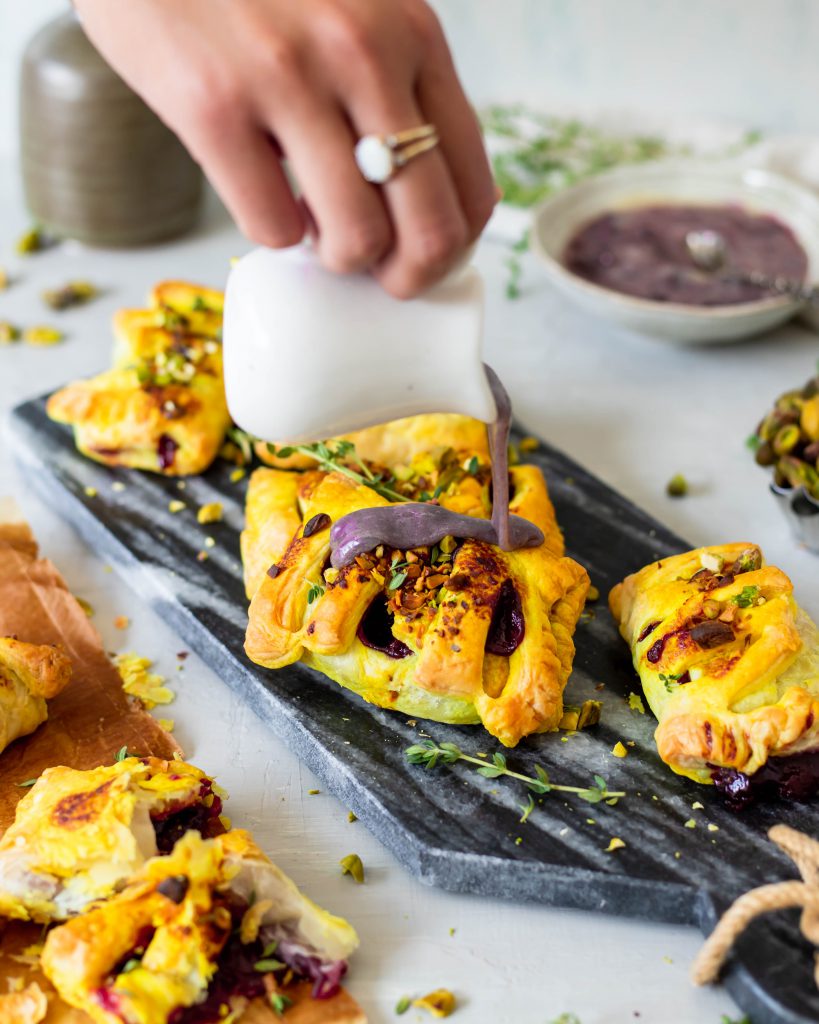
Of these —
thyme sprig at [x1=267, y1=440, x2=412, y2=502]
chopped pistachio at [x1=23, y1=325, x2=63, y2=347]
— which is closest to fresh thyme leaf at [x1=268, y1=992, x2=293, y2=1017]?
thyme sprig at [x1=267, y1=440, x2=412, y2=502]

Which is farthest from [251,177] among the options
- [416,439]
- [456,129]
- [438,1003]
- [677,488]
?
[677,488]

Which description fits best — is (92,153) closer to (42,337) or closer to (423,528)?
(42,337)

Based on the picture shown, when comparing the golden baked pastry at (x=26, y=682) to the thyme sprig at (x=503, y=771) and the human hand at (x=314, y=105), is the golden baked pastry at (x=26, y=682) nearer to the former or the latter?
the thyme sprig at (x=503, y=771)

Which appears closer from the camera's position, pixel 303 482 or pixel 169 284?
pixel 303 482

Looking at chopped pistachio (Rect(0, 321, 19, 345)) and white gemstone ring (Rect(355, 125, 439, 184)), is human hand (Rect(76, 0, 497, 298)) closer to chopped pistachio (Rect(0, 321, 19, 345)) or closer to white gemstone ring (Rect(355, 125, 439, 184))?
white gemstone ring (Rect(355, 125, 439, 184))

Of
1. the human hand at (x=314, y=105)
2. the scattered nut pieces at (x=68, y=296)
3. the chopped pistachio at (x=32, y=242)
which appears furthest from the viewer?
the chopped pistachio at (x=32, y=242)

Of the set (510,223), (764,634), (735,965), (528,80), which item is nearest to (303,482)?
(764,634)

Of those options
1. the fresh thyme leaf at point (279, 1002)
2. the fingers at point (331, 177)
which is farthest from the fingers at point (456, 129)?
the fresh thyme leaf at point (279, 1002)

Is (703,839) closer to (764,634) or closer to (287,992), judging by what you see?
(764,634)
